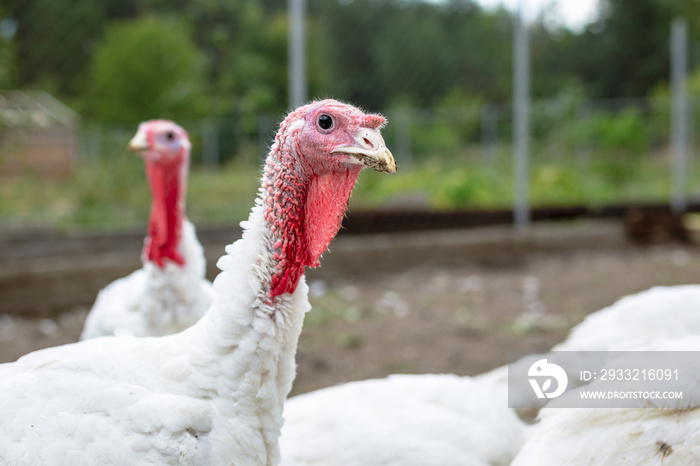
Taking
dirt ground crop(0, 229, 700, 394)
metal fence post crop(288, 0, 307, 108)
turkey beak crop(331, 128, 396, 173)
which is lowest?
dirt ground crop(0, 229, 700, 394)

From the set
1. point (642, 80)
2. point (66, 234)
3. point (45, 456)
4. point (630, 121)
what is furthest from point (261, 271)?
point (642, 80)

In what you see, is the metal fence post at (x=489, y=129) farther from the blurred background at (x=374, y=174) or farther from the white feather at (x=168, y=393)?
the white feather at (x=168, y=393)

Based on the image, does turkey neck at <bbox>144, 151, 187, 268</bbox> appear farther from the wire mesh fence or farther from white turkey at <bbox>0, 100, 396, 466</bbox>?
the wire mesh fence

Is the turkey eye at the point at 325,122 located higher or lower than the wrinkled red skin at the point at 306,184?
higher

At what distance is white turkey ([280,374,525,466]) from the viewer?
1.78 m

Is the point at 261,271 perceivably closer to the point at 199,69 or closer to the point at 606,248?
the point at 199,69

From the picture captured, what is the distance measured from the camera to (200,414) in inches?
54.2

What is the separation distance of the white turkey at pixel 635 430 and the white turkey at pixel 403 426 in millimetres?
212

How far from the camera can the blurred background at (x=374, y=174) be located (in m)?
4.46

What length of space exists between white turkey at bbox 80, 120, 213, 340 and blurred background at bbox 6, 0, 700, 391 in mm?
1050

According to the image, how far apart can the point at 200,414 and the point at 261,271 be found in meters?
0.35

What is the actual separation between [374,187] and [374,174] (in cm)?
23

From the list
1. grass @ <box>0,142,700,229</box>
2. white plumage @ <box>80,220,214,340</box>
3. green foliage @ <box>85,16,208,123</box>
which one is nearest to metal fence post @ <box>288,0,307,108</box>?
grass @ <box>0,142,700,229</box>

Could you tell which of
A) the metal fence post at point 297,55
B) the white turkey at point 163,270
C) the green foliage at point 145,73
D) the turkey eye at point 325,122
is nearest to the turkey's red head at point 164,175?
the white turkey at point 163,270
